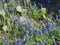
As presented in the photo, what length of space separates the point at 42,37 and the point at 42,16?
2.38 ft

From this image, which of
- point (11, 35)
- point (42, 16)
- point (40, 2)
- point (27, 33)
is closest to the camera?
point (27, 33)

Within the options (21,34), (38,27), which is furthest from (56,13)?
(21,34)

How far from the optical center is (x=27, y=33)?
10.8 feet

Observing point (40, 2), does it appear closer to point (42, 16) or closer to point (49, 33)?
point (42, 16)

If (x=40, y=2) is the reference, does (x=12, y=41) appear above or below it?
below

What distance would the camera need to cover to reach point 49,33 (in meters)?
3.44

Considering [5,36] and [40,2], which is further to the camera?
[40,2]

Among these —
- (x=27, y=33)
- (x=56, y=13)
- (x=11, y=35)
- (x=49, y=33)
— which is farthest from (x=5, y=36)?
(x=56, y=13)

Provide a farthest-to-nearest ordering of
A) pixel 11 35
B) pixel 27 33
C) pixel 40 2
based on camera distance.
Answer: pixel 40 2
pixel 11 35
pixel 27 33

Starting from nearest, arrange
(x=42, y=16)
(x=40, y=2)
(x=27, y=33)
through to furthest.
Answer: (x=27, y=33), (x=42, y=16), (x=40, y=2)

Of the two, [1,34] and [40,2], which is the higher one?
[40,2]

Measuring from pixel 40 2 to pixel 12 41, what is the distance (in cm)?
128

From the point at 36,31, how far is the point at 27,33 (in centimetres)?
14

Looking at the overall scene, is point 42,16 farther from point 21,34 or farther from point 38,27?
point 21,34
